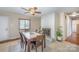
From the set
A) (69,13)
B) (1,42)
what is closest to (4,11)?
(1,42)

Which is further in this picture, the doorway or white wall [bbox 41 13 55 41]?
white wall [bbox 41 13 55 41]

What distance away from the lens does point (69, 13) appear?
2078 millimetres

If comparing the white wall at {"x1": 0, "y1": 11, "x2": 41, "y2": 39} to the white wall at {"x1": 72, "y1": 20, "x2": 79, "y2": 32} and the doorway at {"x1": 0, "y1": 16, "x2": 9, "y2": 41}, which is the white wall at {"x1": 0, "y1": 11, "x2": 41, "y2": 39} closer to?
the doorway at {"x1": 0, "y1": 16, "x2": 9, "y2": 41}

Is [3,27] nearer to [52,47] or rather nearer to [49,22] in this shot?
[49,22]

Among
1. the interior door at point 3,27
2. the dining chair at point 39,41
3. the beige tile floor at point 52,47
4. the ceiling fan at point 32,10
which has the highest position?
the ceiling fan at point 32,10

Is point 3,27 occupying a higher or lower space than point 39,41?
higher

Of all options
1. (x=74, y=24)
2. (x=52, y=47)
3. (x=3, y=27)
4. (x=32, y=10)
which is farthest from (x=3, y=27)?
(x=74, y=24)

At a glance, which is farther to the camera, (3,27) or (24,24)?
(24,24)

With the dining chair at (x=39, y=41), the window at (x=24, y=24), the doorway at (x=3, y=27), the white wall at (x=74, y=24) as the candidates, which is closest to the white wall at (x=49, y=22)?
the dining chair at (x=39, y=41)

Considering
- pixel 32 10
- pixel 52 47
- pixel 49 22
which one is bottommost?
pixel 52 47

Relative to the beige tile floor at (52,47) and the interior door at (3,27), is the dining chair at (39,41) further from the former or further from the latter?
the interior door at (3,27)

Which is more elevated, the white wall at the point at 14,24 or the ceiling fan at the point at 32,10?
the ceiling fan at the point at 32,10

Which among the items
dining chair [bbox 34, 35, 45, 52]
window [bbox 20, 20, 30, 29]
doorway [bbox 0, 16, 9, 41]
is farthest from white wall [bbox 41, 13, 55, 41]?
doorway [bbox 0, 16, 9, 41]
